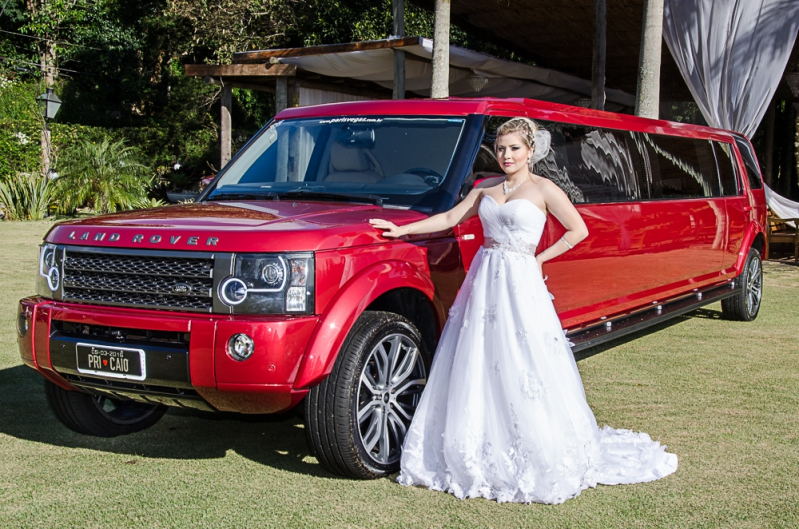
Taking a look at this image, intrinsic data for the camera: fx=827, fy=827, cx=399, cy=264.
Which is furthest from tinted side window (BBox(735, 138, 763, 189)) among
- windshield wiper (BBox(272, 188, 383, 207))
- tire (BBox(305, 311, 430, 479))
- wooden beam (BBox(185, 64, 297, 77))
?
wooden beam (BBox(185, 64, 297, 77))

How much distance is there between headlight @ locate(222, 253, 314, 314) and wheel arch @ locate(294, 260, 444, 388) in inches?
7.3

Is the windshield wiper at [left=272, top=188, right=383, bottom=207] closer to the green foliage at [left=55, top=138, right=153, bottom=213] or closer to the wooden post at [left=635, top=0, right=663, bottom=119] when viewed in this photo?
the wooden post at [left=635, top=0, right=663, bottom=119]

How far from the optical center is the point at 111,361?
3826 millimetres

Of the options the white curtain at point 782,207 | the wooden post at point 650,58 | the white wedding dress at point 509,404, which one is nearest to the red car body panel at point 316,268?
the white wedding dress at point 509,404

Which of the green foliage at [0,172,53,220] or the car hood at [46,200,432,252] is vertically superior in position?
the car hood at [46,200,432,252]

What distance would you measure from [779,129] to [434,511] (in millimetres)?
25372

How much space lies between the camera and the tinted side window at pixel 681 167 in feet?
22.1

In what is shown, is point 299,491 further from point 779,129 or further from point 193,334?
point 779,129

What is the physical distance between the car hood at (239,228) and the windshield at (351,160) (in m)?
0.32

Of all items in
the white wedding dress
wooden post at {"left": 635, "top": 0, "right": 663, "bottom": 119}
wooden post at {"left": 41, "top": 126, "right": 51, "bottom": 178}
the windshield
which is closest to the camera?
the white wedding dress

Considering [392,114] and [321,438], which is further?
[392,114]

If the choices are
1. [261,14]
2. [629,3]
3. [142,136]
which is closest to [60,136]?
[142,136]

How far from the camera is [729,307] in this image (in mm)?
8648

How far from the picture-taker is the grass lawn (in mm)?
3592
